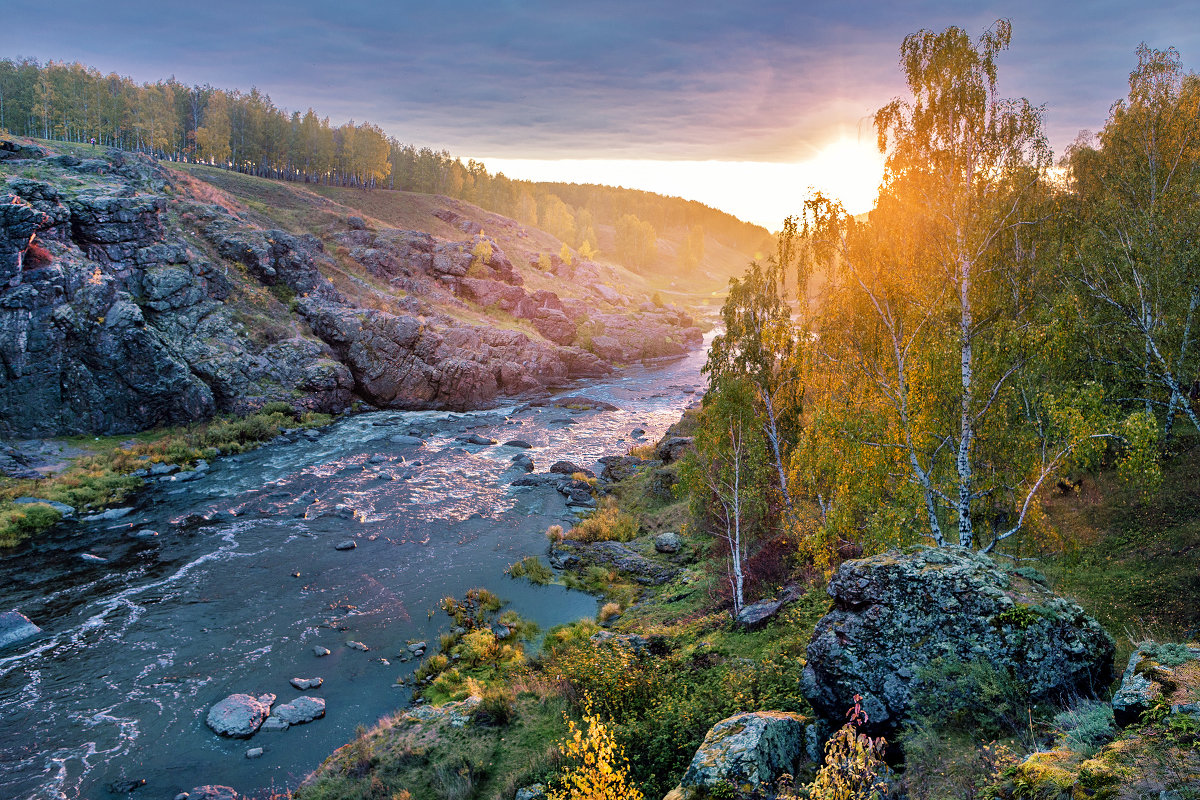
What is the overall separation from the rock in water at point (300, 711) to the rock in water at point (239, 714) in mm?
424

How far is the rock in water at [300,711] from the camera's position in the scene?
57.1 ft

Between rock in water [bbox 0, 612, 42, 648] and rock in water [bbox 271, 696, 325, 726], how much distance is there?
11899 millimetres

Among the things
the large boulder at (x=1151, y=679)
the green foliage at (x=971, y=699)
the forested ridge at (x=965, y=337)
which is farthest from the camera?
the forested ridge at (x=965, y=337)

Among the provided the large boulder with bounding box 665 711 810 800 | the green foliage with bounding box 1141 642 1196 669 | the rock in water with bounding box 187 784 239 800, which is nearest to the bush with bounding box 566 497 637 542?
the rock in water with bounding box 187 784 239 800

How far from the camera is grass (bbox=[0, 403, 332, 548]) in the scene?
2966cm

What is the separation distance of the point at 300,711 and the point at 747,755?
15071mm

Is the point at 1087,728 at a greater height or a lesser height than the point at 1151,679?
lesser

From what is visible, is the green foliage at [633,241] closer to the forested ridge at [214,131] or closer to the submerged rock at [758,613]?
the forested ridge at [214,131]

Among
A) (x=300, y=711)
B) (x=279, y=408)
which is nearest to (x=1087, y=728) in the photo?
(x=300, y=711)

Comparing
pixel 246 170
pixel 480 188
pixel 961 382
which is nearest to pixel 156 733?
pixel 961 382

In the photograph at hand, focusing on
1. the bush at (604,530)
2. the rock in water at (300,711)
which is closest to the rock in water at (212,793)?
the rock in water at (300,711)

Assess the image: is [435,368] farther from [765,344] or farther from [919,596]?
[919,596]

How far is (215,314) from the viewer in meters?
52.3

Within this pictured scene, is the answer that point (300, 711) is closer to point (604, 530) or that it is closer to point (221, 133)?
point (604, 530)
